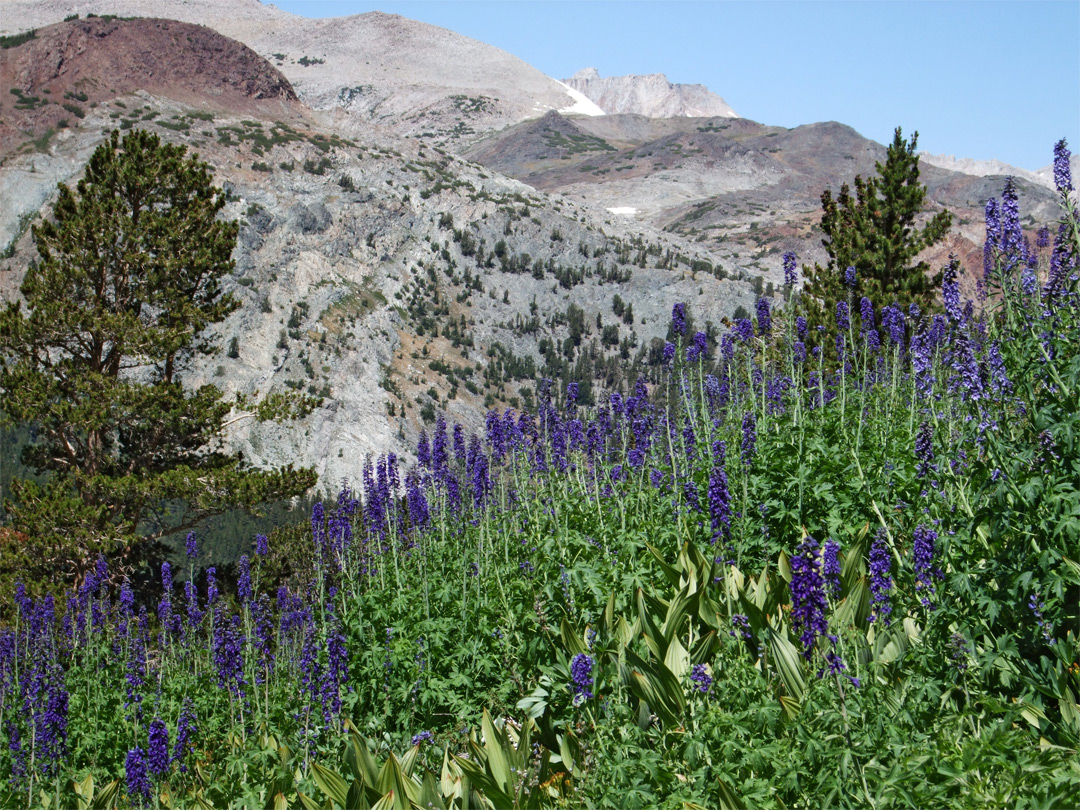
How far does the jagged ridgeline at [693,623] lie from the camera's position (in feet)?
10.7

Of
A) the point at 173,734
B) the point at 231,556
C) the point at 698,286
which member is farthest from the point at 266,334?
the point at 173,734

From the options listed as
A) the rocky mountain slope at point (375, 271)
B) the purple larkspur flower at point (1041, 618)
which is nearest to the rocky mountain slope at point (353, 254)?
the rocky mountain slope at point (375, 271)

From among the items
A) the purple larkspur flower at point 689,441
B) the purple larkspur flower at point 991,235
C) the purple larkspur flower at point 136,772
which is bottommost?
the purple larkspur flower at point 136,772

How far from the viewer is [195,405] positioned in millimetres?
17375

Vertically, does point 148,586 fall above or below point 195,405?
below

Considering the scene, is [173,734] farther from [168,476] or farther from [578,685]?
[168,476]

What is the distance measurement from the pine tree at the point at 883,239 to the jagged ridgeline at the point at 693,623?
8.89 metres

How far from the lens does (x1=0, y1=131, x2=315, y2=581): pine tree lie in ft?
52.7

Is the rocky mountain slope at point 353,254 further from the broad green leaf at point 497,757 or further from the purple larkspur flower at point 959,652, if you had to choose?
the purple larkspur flower at point 959,652

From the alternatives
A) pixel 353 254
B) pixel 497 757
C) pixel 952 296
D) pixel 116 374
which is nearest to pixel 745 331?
pixel 952 296

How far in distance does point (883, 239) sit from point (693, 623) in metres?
14.3

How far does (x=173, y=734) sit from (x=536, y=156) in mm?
201278

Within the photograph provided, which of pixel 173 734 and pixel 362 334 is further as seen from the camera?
pixel 362 334

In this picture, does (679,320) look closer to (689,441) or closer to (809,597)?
(689,441)
